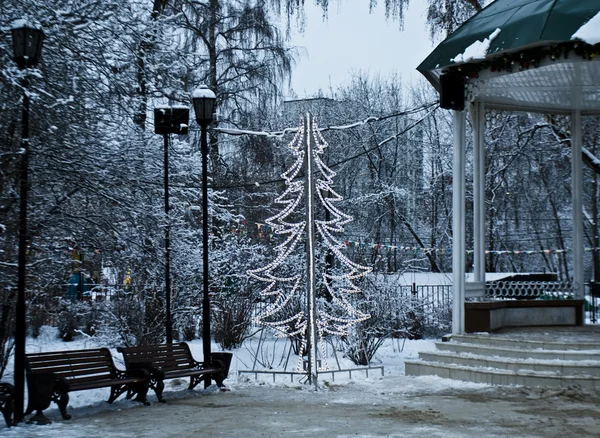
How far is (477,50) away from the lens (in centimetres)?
1162

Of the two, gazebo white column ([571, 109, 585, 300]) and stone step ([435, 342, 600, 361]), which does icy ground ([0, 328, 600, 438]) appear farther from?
gazebo white column ([571, 109, 585, 300])

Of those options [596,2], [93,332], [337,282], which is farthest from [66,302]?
[596,2]

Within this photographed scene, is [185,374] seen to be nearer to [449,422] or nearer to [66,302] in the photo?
[449,422]

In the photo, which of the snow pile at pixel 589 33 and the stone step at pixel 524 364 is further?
the snow pile at pixel 589 33

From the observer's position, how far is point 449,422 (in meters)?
7.88

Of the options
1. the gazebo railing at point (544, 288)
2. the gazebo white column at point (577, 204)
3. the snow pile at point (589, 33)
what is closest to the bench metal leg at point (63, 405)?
the snow pile at point (589, 33)

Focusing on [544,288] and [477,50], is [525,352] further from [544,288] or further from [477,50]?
[477,50]

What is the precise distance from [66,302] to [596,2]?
35.3 ft

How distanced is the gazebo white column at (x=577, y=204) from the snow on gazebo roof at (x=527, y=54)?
0.61 metres

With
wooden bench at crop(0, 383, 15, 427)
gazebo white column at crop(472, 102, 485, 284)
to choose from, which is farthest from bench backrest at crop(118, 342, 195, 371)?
gazebo white column at crop(472, 102, 485, 284)

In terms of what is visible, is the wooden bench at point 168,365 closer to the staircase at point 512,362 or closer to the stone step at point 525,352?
the staircase at point 512,362

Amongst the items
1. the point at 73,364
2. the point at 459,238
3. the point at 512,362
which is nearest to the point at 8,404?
the point at 73,364

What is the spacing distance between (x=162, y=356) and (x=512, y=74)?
6.68 meters

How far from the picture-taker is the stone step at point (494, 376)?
10039 millimetres
